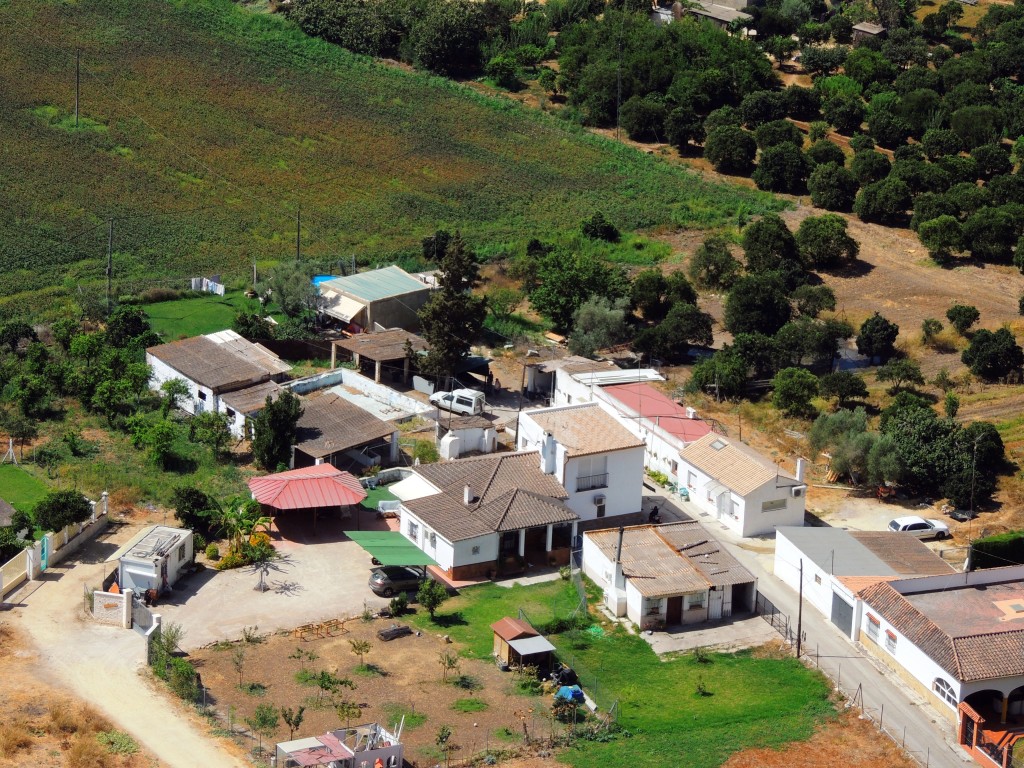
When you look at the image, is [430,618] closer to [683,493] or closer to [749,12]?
[683,493]

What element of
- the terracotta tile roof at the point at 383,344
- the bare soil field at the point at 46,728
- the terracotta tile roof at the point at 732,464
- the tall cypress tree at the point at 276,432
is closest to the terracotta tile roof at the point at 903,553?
the terracotta tile roof at the point at 732,464

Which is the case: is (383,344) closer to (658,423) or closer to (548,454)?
(658,423)

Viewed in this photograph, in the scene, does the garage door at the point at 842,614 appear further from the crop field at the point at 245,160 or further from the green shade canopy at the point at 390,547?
the crop field at the point at 245,160

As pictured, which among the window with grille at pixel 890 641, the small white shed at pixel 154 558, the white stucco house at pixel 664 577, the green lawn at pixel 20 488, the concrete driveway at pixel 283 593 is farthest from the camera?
the green lawn at pixel 20 488

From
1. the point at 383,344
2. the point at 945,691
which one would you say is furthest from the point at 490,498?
the point at 945,691

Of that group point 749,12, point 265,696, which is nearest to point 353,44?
point 749,12

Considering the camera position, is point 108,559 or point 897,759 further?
point 108,559

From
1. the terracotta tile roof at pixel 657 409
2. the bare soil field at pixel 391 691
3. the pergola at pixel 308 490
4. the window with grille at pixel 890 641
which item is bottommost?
the bare soil field at pixel 391 691
